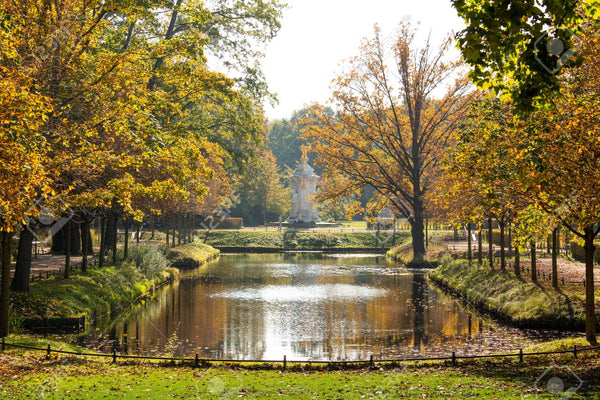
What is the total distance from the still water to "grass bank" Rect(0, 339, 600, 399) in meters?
2.93

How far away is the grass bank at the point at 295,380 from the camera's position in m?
10.8

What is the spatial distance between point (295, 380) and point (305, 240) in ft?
163

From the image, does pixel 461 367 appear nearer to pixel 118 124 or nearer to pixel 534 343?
pixel 534 343

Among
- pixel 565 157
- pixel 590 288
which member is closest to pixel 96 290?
pixel 590 288


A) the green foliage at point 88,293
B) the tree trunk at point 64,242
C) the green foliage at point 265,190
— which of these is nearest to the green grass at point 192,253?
the tree trunk at point 64,242

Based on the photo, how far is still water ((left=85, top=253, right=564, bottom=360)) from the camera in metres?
18.0

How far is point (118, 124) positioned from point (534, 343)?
14.3m

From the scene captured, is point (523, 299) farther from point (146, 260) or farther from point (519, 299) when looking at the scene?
point (146, 260)

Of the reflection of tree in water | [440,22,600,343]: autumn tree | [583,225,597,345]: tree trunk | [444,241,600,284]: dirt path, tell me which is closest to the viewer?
[440,22,600,343]: autumn tree

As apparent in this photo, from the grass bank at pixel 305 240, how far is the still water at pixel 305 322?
2428 centimetres

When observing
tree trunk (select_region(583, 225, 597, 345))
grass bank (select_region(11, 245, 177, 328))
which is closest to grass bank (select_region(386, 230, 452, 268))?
grass bank (select_region(11, 245, 177, 328))

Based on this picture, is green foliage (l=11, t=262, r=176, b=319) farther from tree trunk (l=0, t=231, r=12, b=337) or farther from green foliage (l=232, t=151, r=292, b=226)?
green foliage (l=232, t=151, r=292, b=226)

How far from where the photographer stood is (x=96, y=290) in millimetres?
25141

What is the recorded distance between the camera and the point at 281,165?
381ft
